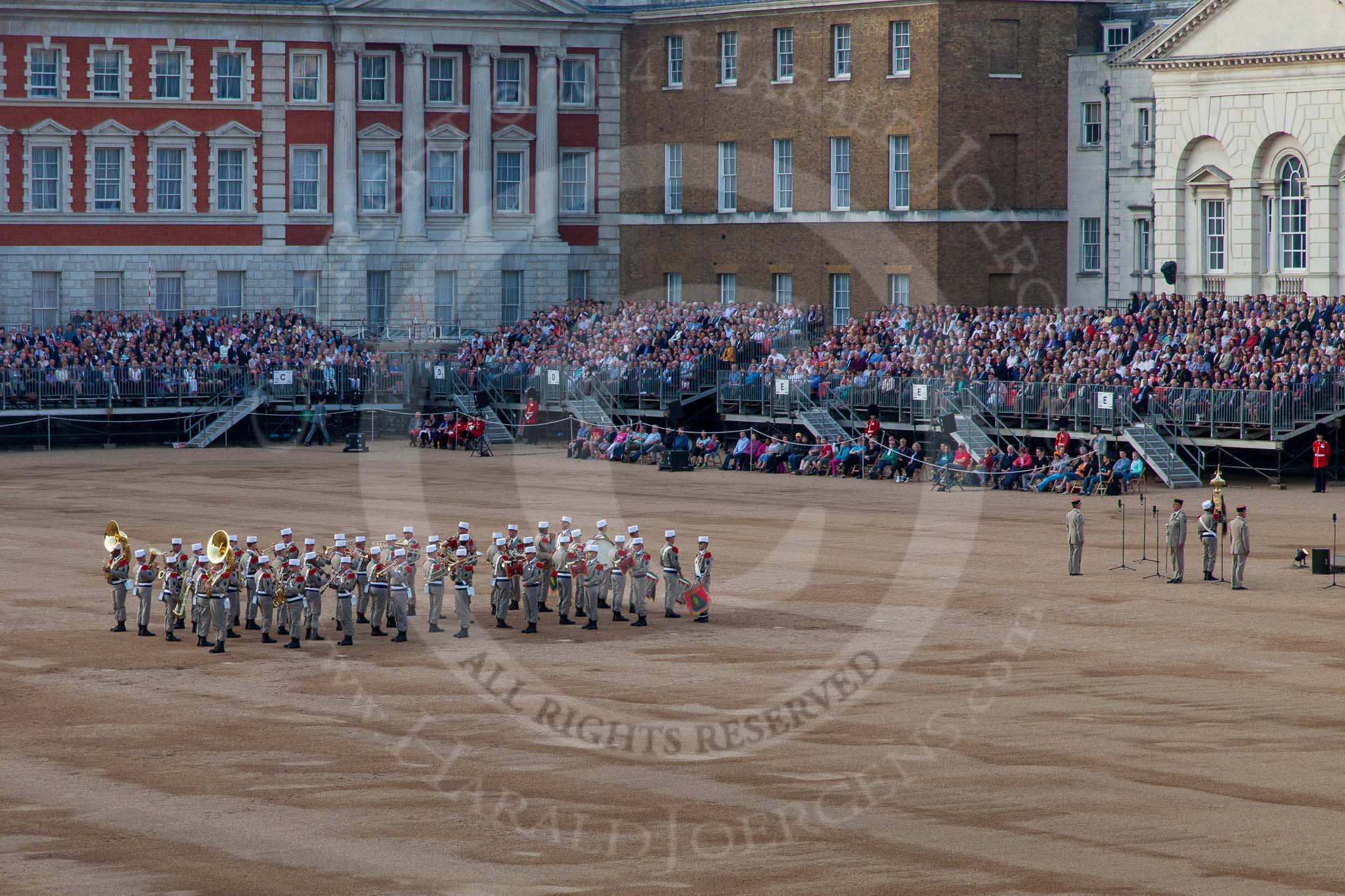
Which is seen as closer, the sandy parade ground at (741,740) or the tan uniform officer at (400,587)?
the sandy parade ground at (741,740)

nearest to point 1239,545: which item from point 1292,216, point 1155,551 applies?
point 1155,551

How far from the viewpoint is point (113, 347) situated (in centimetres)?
5894

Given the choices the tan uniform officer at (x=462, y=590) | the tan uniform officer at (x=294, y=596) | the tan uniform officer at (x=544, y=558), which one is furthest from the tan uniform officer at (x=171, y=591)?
the tan uniform officer at (x=544, y=558)

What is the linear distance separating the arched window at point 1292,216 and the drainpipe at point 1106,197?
910 cm

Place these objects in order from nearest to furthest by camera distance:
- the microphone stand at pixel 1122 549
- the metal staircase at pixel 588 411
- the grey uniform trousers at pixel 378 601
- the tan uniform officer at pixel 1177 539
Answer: the grey uniform trousers at pixel 378 601, the tan uniform officer at pixel 1177 539, the microphone stand at pixel 1122 549, the metal staircase at pixel 588 411

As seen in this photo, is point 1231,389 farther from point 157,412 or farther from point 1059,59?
point 157,412

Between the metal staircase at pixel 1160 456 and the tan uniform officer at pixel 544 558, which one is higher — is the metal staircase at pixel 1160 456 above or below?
above

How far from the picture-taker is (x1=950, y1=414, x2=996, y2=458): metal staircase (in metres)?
47.6

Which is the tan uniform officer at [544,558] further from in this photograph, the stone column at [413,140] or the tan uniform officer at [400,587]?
the stone column at [413,140]

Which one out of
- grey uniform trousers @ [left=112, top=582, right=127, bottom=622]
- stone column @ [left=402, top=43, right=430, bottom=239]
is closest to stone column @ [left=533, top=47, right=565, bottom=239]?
stone column @ [left=402, top=43, right=430, bottom=239]

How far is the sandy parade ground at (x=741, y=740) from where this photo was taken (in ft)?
59.3

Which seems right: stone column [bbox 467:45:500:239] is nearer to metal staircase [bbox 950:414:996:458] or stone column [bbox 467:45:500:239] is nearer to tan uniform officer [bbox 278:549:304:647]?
metal staircase [bbox 950:414:996:458]

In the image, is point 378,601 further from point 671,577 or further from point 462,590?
point 671,577

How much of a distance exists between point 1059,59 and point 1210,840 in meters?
46.5
